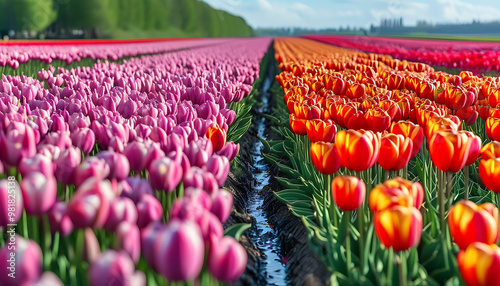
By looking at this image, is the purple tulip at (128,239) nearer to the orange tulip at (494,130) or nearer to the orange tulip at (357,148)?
the orange tulip at (357,148)

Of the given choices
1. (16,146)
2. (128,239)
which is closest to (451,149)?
(128,239)

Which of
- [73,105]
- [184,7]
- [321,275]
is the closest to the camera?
[321,275]

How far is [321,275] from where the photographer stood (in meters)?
2.45

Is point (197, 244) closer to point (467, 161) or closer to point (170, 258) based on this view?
point (170, 258)

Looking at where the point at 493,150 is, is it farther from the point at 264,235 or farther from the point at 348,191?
the point at 264,235

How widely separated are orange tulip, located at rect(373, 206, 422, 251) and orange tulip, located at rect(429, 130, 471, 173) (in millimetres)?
638

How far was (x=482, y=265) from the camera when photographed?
1.40 meters

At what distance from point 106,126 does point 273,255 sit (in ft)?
5.04

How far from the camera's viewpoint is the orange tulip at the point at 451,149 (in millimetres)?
2135

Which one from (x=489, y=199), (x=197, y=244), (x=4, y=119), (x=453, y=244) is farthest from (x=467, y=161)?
(x=4, y=119)

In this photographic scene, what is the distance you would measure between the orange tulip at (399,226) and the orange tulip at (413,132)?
1.07m

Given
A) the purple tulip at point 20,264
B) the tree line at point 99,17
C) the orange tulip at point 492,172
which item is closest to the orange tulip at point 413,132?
the orange tulip at point 492,172

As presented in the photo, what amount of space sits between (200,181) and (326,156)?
2.46ft

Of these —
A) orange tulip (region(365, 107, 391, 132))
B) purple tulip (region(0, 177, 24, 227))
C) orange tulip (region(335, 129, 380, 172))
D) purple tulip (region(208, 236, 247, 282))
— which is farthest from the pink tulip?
orange tulip (region(365, 107, 391, 132))
